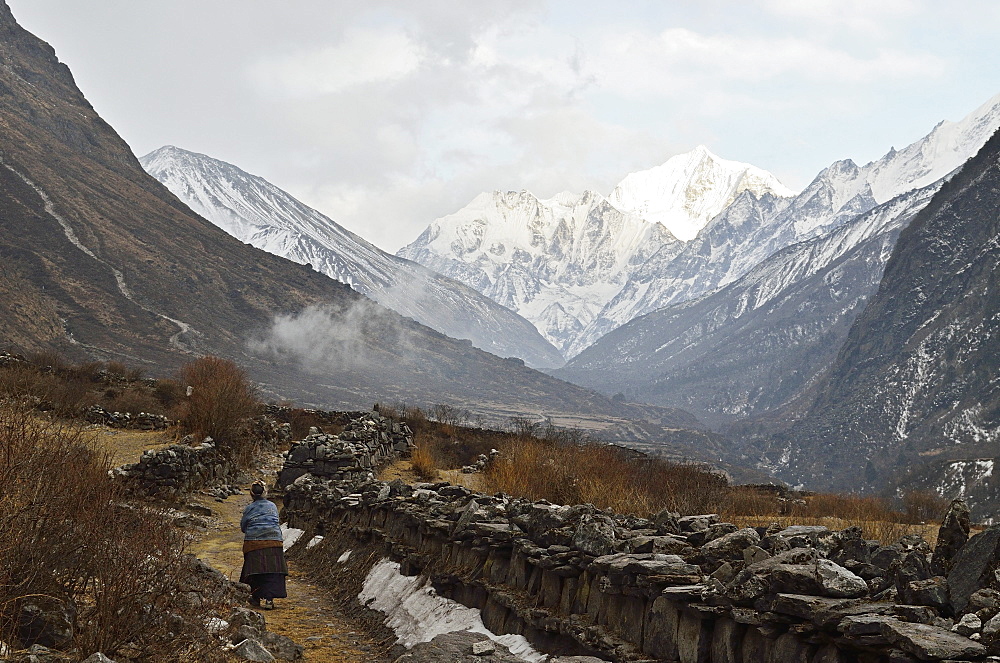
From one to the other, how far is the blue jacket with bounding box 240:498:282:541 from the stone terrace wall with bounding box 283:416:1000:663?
6.39ft

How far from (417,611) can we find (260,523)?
267 cm

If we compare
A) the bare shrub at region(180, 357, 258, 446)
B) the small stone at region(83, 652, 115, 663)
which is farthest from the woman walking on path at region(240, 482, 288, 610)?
the bare shrub at region(180, 357, 258, 446)

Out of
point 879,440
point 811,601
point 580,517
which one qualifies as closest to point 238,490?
point 580,517

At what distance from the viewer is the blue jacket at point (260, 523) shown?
38.1 ft

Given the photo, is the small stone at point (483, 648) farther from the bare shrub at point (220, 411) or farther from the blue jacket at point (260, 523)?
the bare shrub at point (220, 411)

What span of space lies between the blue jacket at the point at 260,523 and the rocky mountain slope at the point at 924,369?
93175 millimetres

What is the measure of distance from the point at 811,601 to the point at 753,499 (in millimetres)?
14769

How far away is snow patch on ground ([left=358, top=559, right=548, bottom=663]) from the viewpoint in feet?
28.8

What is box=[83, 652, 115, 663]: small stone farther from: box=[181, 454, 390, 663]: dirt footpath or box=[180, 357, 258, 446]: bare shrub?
box=[180, 357, 258, 446]: bare shrub

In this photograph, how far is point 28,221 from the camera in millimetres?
130125

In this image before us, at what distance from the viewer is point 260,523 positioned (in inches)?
458

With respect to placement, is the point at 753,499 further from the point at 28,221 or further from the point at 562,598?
the point at 28,221

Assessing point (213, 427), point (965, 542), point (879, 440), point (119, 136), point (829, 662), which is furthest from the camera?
point (119, 136)

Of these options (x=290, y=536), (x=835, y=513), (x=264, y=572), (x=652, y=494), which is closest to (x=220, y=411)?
(x=290, y=536)
